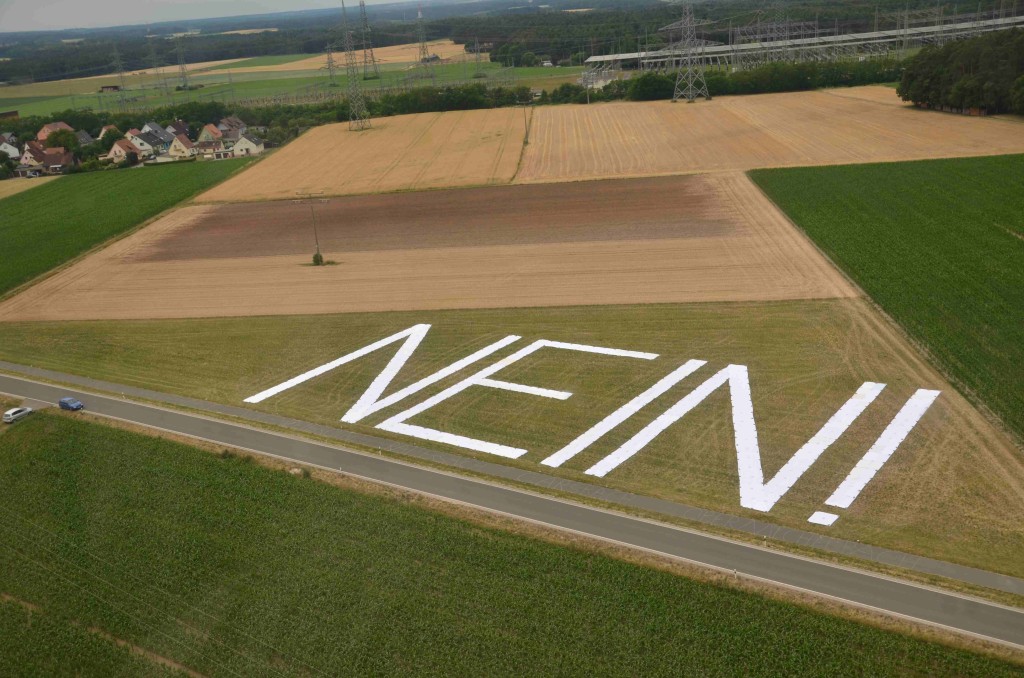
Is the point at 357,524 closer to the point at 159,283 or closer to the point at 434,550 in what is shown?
the point at 434,550

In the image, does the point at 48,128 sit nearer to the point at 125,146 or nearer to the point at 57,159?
the point at 57,159

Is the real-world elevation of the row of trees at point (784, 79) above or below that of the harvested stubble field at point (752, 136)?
above

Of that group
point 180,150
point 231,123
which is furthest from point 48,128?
point 180,150

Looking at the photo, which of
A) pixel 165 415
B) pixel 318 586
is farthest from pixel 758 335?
pixel 165 415

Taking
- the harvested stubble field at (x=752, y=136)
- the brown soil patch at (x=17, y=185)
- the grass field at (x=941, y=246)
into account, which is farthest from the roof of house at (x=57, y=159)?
the grass field at (x=941, y=246)

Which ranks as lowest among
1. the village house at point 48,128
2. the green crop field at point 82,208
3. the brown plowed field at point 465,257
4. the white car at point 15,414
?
the white car at point 15,414

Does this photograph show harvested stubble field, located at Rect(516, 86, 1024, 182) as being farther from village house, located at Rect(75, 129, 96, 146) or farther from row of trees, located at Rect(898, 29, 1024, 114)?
village house, located at Rect(75, 129, 96, 146)

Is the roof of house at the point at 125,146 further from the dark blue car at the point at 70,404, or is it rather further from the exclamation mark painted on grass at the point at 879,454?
the exclamation mark painted on grass at the point at 879,454
